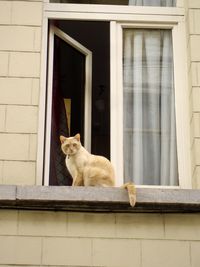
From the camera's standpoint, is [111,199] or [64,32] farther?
[64,32]

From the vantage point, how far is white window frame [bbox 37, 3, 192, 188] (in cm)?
698

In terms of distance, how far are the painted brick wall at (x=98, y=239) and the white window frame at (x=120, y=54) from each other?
0.63m

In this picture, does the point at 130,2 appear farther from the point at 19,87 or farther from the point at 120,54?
the point at 19,87

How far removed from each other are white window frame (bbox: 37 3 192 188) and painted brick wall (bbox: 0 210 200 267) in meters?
0.63

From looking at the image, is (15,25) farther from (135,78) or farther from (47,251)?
(47,251)

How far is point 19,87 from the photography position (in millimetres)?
6902

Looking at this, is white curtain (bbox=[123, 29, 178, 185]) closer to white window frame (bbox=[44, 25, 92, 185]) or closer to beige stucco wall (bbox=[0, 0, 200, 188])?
beige stucco wall (bbox=[0, 0, 200, 188])

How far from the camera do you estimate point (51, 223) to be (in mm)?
6277

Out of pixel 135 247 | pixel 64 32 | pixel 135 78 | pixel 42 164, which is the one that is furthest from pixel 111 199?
pixel 64 32

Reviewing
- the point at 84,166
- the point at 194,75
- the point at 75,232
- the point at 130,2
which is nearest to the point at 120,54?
the point at 130,2

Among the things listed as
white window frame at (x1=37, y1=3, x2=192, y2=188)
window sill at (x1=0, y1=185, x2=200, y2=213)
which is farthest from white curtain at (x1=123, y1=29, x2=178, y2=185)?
window sill at (x1=0, y1=185, x2=200, y2=213)

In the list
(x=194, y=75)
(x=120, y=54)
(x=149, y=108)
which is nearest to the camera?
(x=194, y=75)

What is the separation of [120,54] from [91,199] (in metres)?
1.74

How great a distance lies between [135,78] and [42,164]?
1.27 meters
